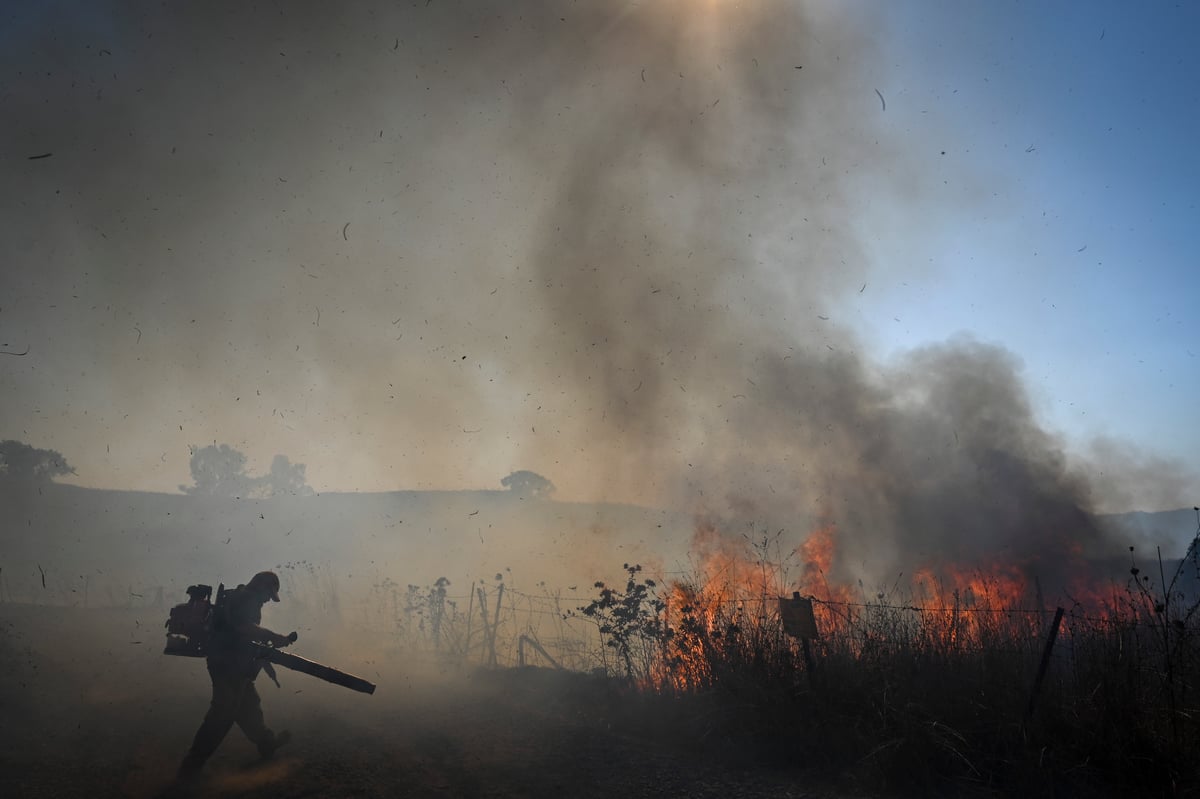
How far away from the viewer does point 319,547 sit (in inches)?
1404

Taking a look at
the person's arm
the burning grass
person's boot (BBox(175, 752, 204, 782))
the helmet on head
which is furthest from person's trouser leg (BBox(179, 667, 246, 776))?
the burning grass

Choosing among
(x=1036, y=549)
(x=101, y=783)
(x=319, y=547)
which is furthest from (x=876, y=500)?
(x=319, y=547)

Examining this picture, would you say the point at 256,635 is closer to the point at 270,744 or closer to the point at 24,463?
the point at 270,744

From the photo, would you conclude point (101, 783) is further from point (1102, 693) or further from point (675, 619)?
point (1102, 693)

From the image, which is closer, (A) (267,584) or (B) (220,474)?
(A) (267,584)

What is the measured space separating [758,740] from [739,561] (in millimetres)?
10238

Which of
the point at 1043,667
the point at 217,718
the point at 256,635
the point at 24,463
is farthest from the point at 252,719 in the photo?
the point at 24,463

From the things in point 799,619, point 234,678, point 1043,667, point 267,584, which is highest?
point 267,584

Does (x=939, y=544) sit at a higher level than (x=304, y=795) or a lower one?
higher

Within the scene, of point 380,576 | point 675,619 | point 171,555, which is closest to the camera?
point 675,619

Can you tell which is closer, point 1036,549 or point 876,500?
point 1036,549

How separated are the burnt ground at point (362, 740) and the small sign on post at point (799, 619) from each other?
129cm

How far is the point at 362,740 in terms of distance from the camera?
7.40 m

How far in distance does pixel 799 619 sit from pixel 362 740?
5.66 meters
